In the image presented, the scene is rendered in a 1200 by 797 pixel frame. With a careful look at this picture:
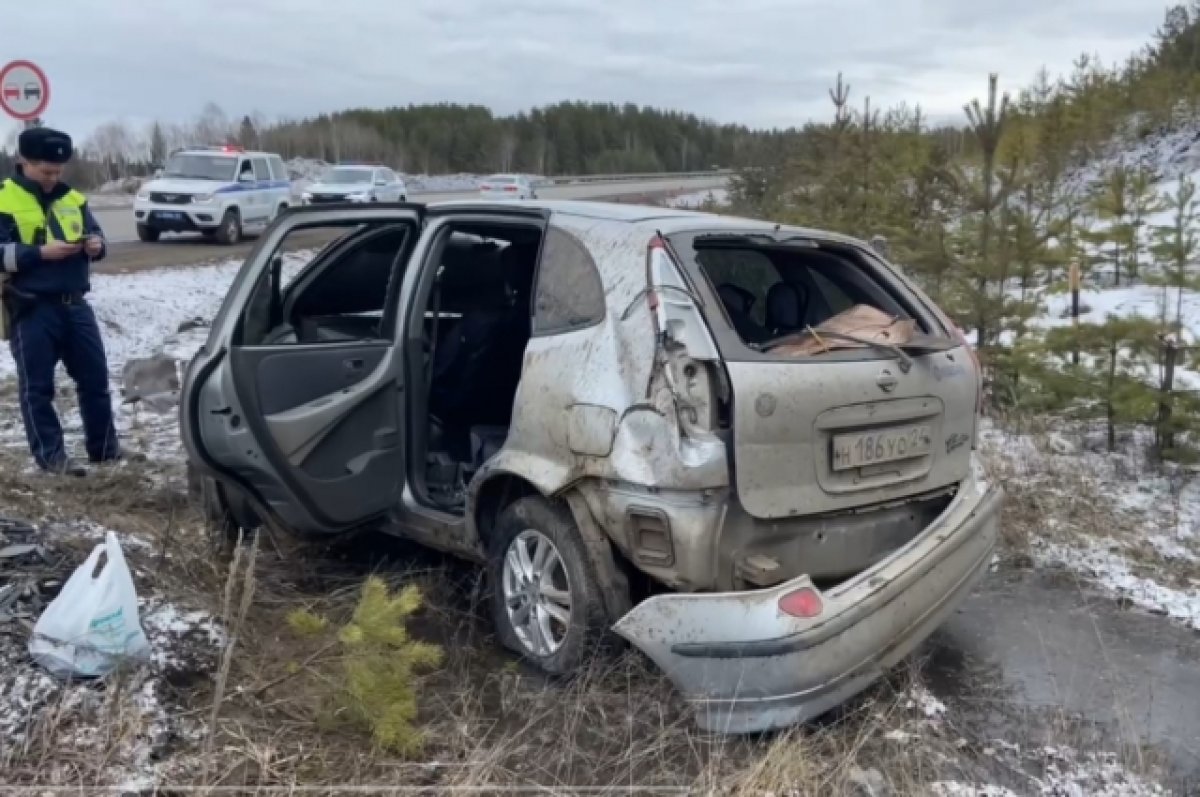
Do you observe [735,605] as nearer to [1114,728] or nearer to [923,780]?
[923,780]

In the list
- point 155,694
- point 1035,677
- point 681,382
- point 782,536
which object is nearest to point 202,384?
point 155,694

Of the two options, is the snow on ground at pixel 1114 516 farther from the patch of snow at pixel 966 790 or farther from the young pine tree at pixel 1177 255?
the patch of snow at pixel 966 790

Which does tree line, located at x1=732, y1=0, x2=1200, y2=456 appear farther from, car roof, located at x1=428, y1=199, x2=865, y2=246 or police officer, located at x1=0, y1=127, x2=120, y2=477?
police officer, located at x1=0, y1=127, x2=120, y2=477

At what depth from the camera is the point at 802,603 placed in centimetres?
344

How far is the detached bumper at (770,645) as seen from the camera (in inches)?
133

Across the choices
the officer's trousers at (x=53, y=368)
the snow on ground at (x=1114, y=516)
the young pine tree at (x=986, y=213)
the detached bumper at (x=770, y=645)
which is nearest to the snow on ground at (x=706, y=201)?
the young pine tree at (x=986, y=213)

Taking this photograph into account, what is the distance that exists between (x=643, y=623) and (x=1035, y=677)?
182 centimetres

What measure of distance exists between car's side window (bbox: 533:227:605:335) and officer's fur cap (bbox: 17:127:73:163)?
11.4ft

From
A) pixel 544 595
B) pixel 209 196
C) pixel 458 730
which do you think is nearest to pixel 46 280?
pixel 544 595

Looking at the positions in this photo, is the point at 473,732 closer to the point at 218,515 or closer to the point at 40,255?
the point at 218,515

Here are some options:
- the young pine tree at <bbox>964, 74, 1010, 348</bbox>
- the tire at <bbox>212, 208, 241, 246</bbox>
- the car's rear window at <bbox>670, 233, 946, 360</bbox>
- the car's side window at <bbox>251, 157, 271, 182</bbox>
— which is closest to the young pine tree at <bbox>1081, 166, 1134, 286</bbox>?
the young pine tree at <bbox>964, 74, 1010, 348</bbox>

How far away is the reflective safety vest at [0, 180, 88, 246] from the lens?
625 centimetres

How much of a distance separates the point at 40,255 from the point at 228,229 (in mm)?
15436

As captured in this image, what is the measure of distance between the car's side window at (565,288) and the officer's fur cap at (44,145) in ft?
11.4
